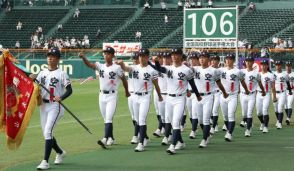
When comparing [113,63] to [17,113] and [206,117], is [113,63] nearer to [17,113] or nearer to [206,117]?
[206,117]

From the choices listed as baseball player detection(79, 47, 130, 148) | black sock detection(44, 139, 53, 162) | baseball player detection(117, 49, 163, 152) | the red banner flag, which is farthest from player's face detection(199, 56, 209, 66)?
black sock detection(44, 139, 53, 162)

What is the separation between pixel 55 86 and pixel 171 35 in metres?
42.2

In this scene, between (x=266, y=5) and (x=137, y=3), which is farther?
(x=137, y=3)

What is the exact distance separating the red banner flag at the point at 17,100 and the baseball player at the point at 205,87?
186 inches

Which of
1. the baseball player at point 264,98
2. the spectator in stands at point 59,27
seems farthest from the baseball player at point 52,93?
the spectator in stands at point 59,27

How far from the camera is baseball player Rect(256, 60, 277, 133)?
19297 mm

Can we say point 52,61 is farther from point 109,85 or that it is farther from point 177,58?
point 177,58

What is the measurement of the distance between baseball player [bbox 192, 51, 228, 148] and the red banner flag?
4.73m

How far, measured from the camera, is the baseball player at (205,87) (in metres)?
15.7

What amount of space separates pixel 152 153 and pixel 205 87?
2.50 m

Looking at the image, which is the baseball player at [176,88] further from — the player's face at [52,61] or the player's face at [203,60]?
the player's face at [52,61]

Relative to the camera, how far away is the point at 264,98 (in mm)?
19422

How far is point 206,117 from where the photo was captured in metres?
15.6

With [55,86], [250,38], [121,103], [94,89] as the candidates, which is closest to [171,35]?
[250,38]
